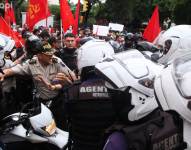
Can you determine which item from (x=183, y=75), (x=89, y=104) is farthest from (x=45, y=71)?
(x=183, y=75)

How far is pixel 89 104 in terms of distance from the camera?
3.72 meters

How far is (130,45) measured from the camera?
46.5 feet

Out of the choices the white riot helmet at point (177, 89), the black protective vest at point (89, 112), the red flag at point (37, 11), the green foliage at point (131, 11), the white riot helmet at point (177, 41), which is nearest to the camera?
the white riot helmet at point (177, 89)

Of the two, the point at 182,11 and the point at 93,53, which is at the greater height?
the point at 93,53

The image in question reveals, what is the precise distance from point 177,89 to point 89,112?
1679 millimetres

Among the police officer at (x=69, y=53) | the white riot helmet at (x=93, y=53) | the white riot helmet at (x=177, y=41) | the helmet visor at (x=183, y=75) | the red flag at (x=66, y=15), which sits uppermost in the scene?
the helmet visor at (x=183, y=75)

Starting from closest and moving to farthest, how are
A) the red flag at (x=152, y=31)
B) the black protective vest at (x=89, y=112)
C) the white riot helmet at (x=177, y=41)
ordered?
the black protective vest at (x=89, y=112), the white riot helmet at (x=177, y=41), the red flag at (x=152, y=31)

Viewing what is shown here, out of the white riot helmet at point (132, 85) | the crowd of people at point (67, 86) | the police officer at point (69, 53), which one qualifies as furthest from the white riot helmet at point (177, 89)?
the police officer at point (69, 53)

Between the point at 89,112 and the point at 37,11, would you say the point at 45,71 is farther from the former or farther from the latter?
the point at 37,11

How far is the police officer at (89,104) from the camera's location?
3.66m

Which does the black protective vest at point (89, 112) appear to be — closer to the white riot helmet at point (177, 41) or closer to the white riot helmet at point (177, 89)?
the white riot helmet at point (177, 41)

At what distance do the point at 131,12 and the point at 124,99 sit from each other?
59.2m

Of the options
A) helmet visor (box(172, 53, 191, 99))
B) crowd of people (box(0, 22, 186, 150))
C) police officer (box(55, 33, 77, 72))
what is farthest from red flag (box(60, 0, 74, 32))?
helmet visor (box(172, 53, 191, 99))

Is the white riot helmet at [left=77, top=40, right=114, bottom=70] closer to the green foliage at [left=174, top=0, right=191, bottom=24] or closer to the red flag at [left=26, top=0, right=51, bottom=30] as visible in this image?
the red flag at [left=26, top=0, right=51, bottom=30]
